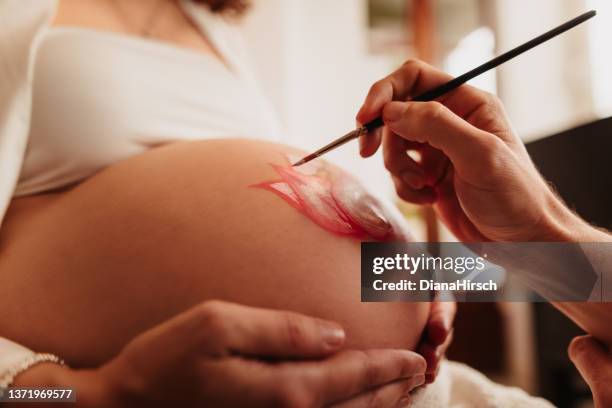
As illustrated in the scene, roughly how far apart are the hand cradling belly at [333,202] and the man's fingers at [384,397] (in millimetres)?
154

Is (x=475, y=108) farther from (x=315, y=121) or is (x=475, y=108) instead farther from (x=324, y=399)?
(x=315, y=121)

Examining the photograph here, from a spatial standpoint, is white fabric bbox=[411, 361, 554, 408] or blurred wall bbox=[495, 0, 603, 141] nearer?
white fabric bbox=[411, 361, 554, 408]

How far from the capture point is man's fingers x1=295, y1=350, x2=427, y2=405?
1.05 feet

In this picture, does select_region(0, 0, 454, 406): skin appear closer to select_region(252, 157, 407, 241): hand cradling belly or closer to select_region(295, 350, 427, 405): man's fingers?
select_region(295, 350, 427, 405): man's fingers

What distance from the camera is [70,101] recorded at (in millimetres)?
548

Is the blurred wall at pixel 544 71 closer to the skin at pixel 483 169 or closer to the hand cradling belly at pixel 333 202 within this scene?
the skin at pixel 483 169

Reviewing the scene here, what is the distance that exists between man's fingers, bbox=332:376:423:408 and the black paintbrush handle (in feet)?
0.91

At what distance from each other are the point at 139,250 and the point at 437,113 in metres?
0.33

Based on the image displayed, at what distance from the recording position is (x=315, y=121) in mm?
1677

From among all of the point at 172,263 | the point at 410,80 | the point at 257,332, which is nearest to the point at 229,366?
the point at 257,332

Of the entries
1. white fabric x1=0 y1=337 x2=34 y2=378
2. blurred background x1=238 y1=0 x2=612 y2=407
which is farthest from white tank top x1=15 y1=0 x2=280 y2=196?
blurred background x1=238 y1=0 x2=612 y2=407

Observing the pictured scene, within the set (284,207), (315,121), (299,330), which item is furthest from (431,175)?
(315,121)

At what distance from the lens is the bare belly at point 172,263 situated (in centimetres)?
39

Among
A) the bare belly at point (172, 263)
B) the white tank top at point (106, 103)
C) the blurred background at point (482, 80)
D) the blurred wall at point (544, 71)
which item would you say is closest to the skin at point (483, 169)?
the bare belly at point (172, 263)
